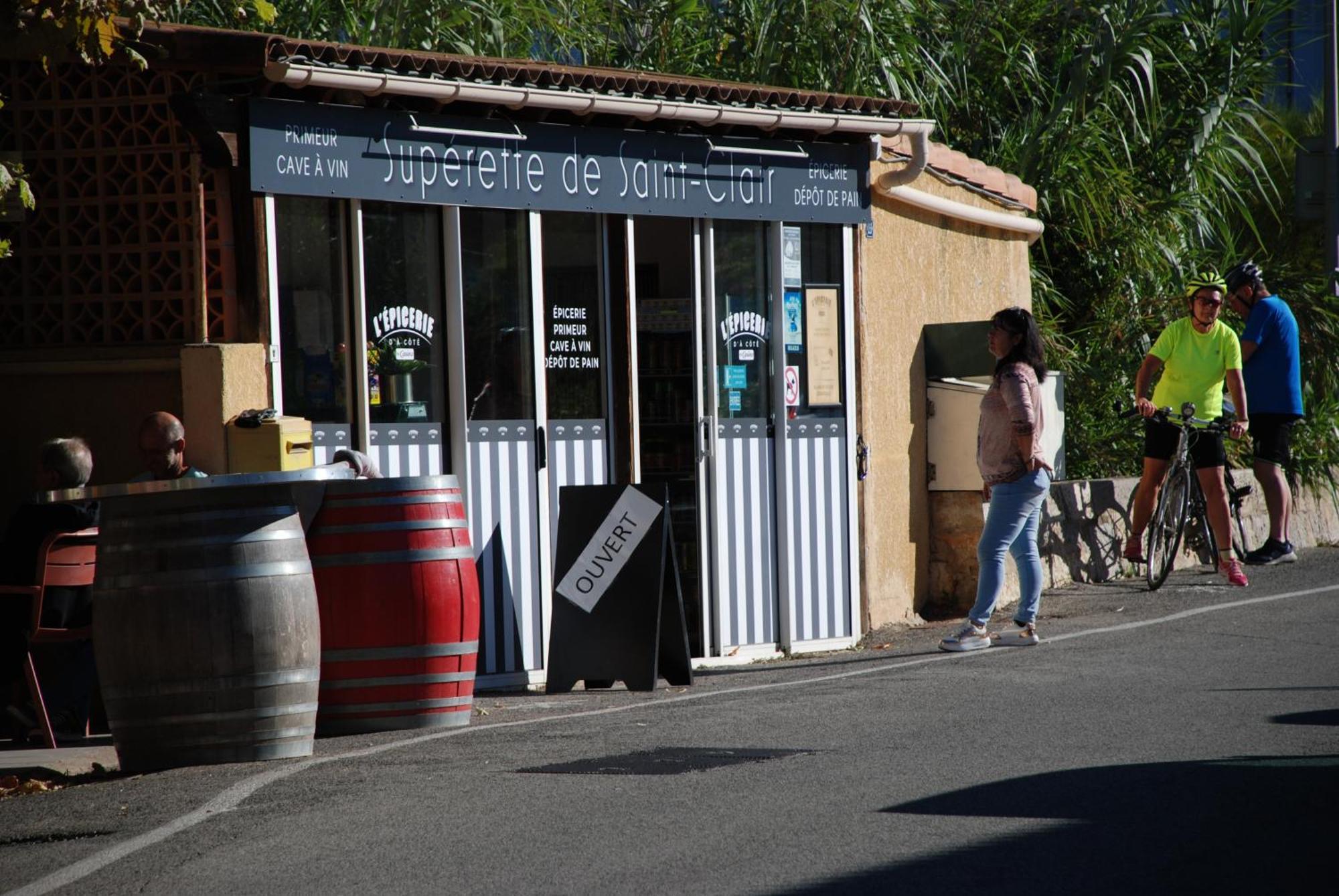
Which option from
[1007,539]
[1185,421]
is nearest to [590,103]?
[1007,539]

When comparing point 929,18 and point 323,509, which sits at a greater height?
point 929,18

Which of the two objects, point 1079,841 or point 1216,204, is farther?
point 1216,204

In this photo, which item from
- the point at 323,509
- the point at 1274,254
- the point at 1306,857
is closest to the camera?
the point at 1306,857

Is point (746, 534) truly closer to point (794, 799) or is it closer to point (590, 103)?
point (590, 103)

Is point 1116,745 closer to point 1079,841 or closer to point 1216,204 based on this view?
point 1079,841

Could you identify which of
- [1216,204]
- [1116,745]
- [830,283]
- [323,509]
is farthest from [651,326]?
[1216,204]

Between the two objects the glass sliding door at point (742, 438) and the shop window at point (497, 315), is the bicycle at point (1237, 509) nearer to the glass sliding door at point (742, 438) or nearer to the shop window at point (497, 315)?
the glass sliding door at point (742, 438)

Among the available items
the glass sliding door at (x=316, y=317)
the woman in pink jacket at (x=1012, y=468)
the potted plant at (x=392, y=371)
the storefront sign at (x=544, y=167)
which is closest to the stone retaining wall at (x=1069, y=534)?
the woman in pink jacket at (x=1012, y=468)

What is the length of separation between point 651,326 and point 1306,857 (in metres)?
6.10

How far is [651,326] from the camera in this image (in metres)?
10.5

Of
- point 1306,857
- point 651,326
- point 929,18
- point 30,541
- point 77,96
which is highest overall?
point 929,18

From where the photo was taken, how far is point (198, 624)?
22.4ft

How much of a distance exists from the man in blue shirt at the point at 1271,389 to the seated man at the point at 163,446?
7.70 meters

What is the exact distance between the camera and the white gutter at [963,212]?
11578mm
